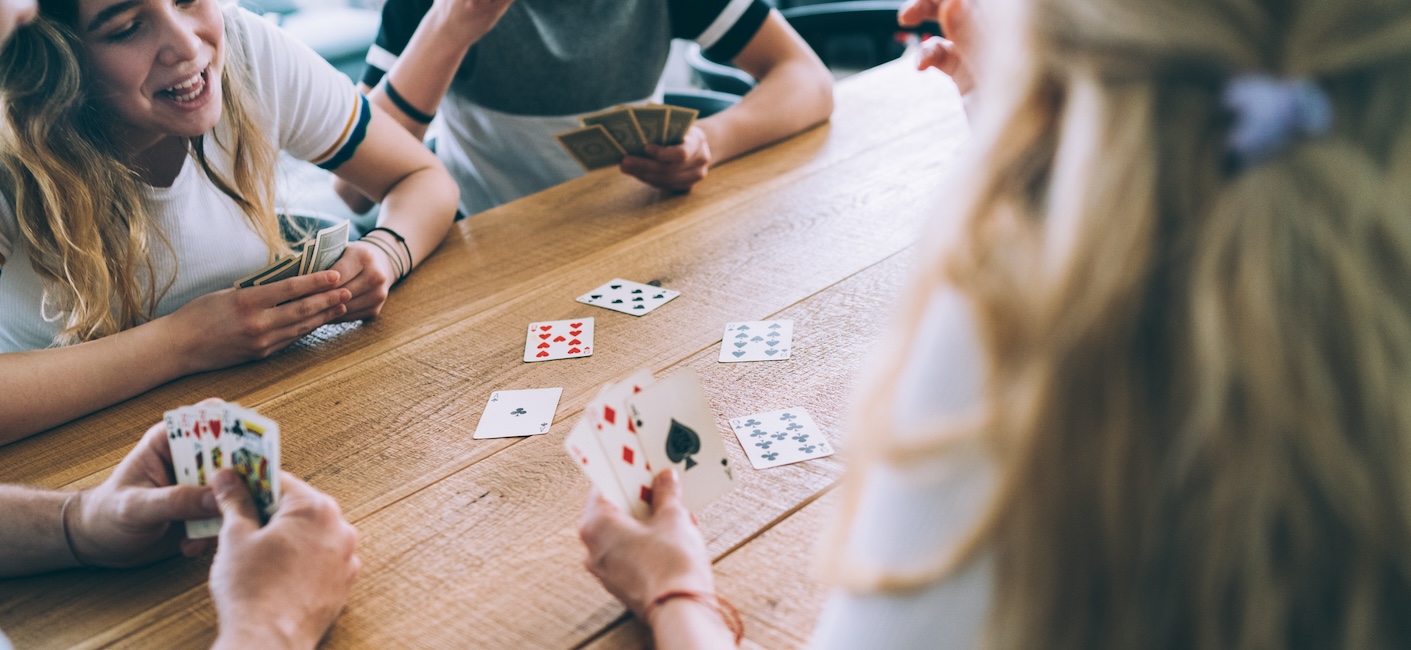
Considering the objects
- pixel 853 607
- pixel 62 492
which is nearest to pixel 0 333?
pixel 62 492

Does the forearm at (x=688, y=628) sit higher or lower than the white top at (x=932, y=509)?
lower

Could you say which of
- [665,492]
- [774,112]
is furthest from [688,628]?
[774,112]

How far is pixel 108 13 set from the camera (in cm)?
156

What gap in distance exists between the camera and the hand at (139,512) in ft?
3.64

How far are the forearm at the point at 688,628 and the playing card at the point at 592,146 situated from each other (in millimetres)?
1311

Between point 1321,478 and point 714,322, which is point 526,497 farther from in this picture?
point 1321,478

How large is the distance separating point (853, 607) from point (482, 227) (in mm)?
1612

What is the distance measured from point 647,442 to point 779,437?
0.86 ft

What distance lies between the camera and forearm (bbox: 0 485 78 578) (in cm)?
114

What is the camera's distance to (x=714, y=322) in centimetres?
159

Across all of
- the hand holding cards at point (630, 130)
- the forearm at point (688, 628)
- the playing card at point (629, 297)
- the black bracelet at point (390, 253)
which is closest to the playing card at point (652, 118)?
the hand holding cards at point (630, 130)

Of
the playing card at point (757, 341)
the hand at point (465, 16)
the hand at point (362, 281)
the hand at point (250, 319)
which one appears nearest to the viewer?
the playing card at point (757, 341)

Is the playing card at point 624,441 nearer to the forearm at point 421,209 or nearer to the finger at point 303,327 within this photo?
the finger at point 303,327

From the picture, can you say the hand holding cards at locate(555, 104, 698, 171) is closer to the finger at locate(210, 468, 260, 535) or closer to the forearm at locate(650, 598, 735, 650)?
the finger at locate(210, 468, 260, 535)
